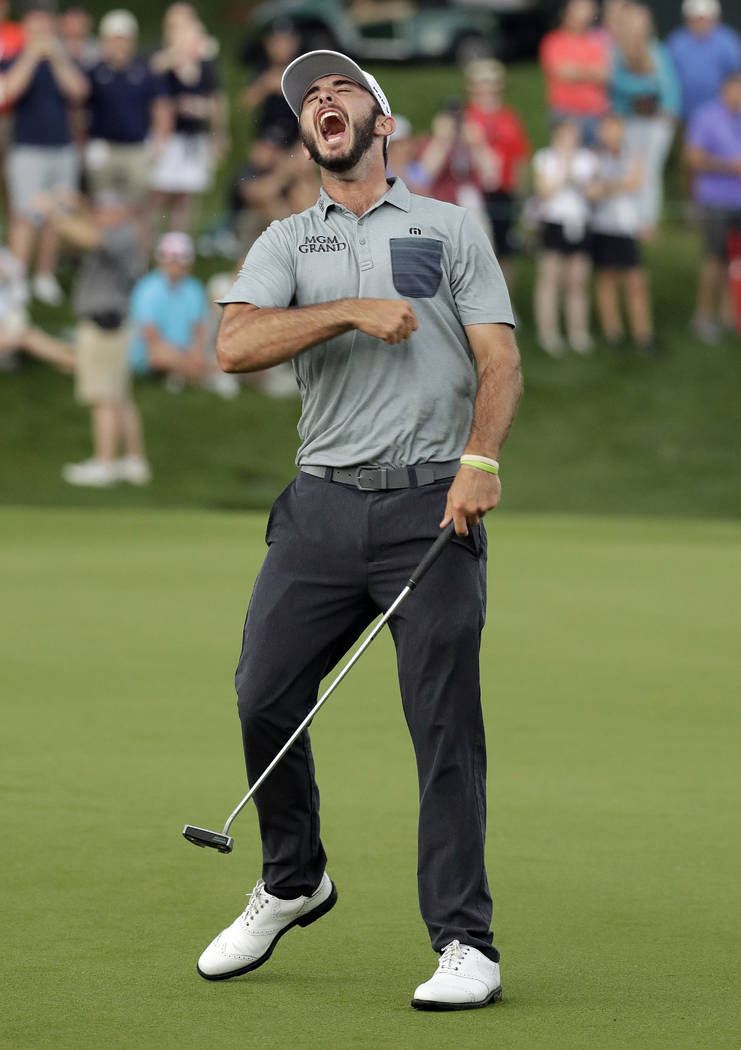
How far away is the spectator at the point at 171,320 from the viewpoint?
58.9 ft

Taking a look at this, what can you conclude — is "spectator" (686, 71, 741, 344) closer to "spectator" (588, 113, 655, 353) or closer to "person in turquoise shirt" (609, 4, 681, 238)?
"person in turquoise shirt" (609, 4, 681, 238)

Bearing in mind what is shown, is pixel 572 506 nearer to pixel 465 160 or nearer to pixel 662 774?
pixel 465 160

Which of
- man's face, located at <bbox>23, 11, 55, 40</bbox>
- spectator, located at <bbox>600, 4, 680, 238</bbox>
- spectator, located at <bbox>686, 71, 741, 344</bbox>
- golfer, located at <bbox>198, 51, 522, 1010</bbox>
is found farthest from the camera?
spectator, located at <bbox>600, 4, 680, 238</bbox>

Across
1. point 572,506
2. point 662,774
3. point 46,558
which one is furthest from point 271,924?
point 572,506

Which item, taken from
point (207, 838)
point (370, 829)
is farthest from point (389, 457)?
point (370, 829)

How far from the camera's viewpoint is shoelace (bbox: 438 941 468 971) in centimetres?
→ 471

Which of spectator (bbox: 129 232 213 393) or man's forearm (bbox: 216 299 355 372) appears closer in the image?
man's forearm (bbox: 216 299 355 372)

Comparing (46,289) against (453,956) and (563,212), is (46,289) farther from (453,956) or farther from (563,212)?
(453,956)

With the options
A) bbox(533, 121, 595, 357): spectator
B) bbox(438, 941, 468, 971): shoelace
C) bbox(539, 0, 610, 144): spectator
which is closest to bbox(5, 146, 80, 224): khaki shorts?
bbox(533, 121, 595, 357): spectator

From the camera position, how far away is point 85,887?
5.83m

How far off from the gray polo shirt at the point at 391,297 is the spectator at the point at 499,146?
14.7 m

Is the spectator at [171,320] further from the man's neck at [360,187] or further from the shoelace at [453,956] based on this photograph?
the shoelace at [453,956]

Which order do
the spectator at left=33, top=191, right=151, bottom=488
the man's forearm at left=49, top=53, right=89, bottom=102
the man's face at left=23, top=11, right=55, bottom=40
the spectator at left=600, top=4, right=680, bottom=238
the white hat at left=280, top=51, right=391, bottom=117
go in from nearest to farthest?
the white hat at left=280, top=51, right=391, bottom=117 → the spectator at left=33, top=191, right=151, bottom=488 → the man's face at left=23, top=11, right=55, bottom=40 → the man's forearm at left=49, top=53, right=89, bottom=102 → the spectator at left=600, top=4, right=680, bottom=238

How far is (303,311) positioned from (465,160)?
14.8m
